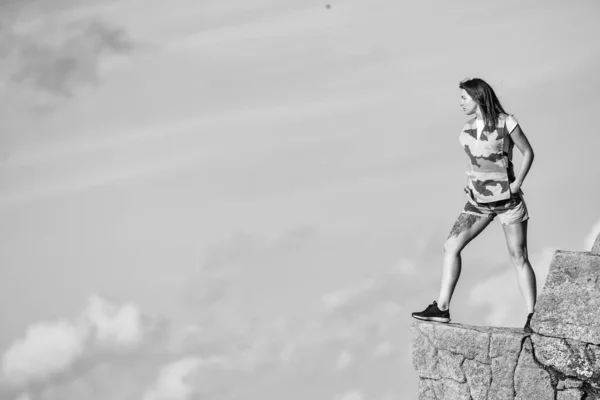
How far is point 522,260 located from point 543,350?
1.14 meters

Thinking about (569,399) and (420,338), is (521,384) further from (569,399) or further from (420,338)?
(420,338)

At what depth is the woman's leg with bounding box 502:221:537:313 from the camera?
34.1 feet

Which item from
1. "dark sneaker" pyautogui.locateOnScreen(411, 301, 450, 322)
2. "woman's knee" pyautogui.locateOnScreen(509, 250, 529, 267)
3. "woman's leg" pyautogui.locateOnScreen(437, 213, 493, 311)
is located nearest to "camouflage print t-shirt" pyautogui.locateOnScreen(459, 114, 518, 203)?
"woman's leg" pyautogui.locateOnScreen(437, 213, 493, 311)

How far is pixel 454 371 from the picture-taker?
10375mm

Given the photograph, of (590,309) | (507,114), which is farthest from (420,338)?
(507,114)

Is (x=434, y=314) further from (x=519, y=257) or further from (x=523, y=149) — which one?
(x=523, y=149)

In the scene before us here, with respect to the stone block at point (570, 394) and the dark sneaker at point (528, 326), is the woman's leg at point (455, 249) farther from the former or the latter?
the stone block at point (570, 394)

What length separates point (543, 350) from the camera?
385 inches

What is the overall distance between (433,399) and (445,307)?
106 cm

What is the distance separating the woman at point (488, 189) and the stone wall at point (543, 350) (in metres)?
0.32

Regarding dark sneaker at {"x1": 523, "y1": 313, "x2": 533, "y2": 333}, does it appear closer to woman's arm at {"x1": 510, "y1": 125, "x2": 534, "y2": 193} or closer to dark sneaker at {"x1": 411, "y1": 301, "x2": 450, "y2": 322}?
dark sneaker at {"x1": 411, "y1": 301, "x2": 450, "y2": 322}

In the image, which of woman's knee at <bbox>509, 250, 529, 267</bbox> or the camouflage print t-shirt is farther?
woman's knee at <bbox>509, 250, 529, 267</bbox>

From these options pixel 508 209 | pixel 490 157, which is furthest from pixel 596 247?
pixel 490 157

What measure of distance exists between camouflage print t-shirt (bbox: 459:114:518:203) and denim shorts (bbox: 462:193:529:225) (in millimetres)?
83
